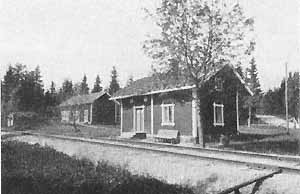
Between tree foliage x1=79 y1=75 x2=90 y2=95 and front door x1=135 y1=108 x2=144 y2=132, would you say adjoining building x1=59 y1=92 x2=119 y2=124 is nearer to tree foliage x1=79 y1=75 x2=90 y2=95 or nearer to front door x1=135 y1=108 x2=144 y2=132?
front door x1=135 y1=108 x2=144 y2=132

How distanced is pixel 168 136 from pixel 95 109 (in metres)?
8.17

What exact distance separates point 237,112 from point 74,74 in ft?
47.9

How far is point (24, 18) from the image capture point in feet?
16.3

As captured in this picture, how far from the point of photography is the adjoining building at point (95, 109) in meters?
21.7

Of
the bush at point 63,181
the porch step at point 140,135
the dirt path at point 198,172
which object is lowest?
the dirt path at point 198,172

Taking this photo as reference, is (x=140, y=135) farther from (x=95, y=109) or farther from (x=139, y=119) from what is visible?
(x=95, y=109)

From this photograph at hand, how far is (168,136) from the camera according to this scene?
1858cm

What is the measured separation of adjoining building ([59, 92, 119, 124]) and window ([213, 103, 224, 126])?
7.15 m

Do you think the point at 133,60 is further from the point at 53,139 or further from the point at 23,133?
the point at 53,139

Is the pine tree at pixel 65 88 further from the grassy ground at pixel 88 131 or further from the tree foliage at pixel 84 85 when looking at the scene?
the grassy ground at pixel 88 131

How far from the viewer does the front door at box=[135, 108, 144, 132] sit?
21691 millimetres

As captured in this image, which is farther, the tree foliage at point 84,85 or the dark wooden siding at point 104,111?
the dark wooden siding at point 104,111

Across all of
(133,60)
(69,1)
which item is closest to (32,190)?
(69,1)

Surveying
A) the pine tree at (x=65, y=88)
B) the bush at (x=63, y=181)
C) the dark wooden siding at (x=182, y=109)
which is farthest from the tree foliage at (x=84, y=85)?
the dark wooden siding at (x=182, y=109)
